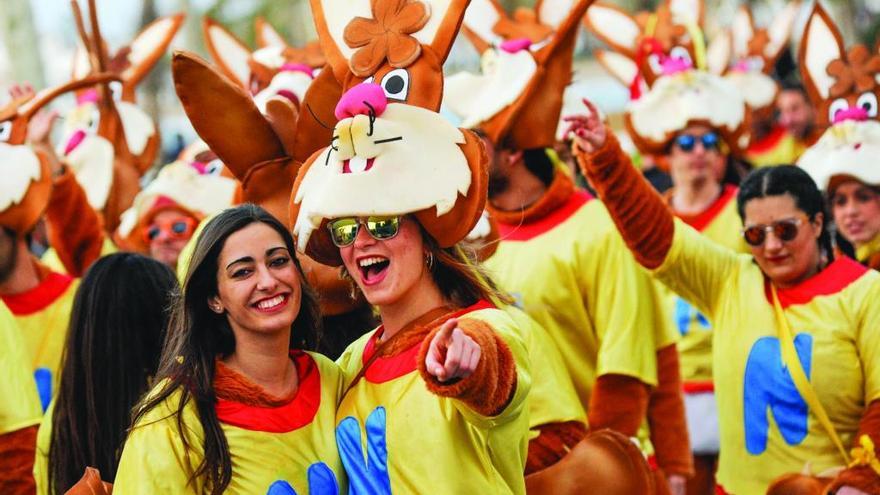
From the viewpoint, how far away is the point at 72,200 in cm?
725

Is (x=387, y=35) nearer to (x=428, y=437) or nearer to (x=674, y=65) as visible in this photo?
(x=428, y=437)

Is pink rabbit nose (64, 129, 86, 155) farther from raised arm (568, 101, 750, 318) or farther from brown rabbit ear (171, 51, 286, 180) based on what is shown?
raised arm (568, 101, 750, 318)

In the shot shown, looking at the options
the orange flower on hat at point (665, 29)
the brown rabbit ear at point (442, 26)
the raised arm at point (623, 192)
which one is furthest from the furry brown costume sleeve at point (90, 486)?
the orange flower on hat at point (665, 29)

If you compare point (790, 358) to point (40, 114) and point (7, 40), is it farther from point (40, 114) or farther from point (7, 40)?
point (7, 40)

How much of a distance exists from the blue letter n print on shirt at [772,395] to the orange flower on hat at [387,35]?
2.05 meters

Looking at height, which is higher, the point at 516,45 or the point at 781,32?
the point at 516,45

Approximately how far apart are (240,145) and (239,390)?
1147 millimetres

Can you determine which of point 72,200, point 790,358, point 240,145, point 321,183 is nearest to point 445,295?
point 321,183

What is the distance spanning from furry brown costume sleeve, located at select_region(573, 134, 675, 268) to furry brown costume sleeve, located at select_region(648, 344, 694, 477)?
35.4 inches

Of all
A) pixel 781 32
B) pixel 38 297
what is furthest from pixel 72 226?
pixel 781 32

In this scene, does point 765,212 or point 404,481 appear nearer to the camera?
point 404,481

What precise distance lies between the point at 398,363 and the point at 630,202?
1.76 metres

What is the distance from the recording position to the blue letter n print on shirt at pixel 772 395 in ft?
17.8

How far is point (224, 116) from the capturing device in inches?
189
